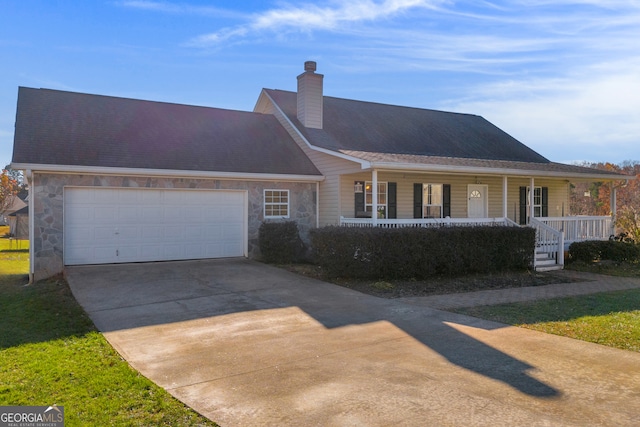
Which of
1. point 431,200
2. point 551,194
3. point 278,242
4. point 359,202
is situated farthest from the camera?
point 551,194

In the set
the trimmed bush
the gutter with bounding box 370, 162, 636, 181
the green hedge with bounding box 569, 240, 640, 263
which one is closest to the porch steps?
the green hedge with bounding box 569, 240, 640, 263

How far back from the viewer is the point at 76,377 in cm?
492

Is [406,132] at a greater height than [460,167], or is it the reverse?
[406,132]

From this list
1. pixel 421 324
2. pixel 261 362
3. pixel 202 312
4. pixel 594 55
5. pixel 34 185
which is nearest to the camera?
pixel 261 362

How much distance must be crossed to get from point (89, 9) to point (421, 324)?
11.2 metres

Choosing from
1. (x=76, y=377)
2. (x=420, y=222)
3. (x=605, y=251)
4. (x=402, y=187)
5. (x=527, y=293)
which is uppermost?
(x=402, y=187)

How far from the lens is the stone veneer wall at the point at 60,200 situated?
38.7ft

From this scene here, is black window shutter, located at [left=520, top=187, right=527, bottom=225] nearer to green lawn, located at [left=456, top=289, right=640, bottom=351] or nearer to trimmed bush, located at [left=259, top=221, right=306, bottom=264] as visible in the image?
green lawn, located at [left=456, top=289, right=640, bottom=351]

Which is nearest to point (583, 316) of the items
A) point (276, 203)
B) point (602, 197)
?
point (276, 203)

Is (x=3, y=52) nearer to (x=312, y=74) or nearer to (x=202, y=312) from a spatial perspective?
(x=312, y=74)

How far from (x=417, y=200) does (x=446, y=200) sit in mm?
1259

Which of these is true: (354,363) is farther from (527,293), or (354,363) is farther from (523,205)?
(523,205)

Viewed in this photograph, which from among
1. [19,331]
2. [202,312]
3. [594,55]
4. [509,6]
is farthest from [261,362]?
[594,55]

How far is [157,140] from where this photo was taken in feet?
47.8
